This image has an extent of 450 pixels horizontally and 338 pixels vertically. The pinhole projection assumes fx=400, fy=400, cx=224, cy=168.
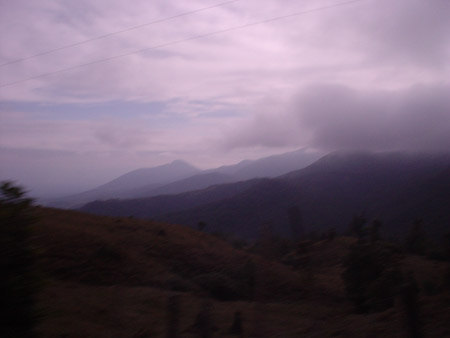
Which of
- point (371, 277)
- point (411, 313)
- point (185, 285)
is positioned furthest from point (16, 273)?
point (371, 277)

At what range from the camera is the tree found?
4945 millimetres

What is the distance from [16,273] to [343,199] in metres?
30.8

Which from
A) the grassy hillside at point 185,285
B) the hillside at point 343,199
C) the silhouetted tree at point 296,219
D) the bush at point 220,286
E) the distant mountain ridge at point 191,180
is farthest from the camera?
the distant mountain ridge at point 191,180

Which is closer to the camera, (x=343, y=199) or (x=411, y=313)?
(x=411, y=313)

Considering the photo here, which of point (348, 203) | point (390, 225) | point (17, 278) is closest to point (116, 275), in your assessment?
point (17, 278)

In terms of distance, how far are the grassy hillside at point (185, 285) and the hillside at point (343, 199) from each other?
6.72 m

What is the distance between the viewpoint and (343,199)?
109ft

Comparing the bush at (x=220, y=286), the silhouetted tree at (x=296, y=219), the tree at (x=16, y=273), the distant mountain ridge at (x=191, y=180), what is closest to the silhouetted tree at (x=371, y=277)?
the silhouetted tree at (x=296, y=219)

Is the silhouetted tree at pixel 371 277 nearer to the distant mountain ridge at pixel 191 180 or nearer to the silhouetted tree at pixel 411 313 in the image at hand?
the silhouetted tree at pixel 411 313

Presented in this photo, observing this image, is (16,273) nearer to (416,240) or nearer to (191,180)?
(416,240)

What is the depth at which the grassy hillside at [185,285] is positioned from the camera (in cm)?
823

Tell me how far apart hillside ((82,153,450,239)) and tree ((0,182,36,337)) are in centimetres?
1828

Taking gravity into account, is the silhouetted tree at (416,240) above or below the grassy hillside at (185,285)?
below

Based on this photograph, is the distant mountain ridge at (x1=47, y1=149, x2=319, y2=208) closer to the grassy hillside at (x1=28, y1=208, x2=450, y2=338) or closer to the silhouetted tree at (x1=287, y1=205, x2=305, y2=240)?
the grassy hillside at (x1=28, y1=208, x2=450, y2=338)
